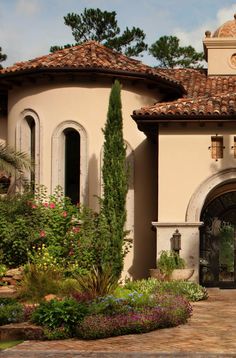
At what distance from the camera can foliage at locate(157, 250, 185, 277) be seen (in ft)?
64.9

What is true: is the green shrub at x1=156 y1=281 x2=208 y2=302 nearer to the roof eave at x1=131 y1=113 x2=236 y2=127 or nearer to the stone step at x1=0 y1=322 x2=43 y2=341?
the roof eave at x1=131 y1=113 x2=236 y2=127

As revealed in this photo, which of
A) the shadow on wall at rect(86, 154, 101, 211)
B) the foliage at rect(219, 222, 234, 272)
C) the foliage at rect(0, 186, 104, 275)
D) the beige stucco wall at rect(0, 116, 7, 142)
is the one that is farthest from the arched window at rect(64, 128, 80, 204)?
the foliage at rect(219, 222, 234, 272)

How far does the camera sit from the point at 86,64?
22297mm

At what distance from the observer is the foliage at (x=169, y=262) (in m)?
19.8

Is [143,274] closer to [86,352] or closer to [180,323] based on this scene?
[180,323]

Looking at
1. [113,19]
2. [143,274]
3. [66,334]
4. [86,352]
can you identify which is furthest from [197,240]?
[113,19]

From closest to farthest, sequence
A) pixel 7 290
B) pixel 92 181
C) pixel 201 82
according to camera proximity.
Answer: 1. pixel 7 290
2. pixel 92 181
3. pixel 201 82

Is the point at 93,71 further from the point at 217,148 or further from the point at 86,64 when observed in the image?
the point at 217,148

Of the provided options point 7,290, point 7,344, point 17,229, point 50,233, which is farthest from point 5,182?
point 7,344

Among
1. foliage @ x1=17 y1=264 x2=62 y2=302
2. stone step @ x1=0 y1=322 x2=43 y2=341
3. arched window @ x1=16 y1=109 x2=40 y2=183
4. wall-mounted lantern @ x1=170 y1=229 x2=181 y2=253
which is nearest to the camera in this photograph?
stone step @ x1=0 y1=322 x2=43 y2=341

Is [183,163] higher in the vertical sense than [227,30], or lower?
lower

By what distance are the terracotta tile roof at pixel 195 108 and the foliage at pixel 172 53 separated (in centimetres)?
2788

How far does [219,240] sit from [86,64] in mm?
7430

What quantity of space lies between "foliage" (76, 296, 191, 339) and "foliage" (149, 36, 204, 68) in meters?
37.0
